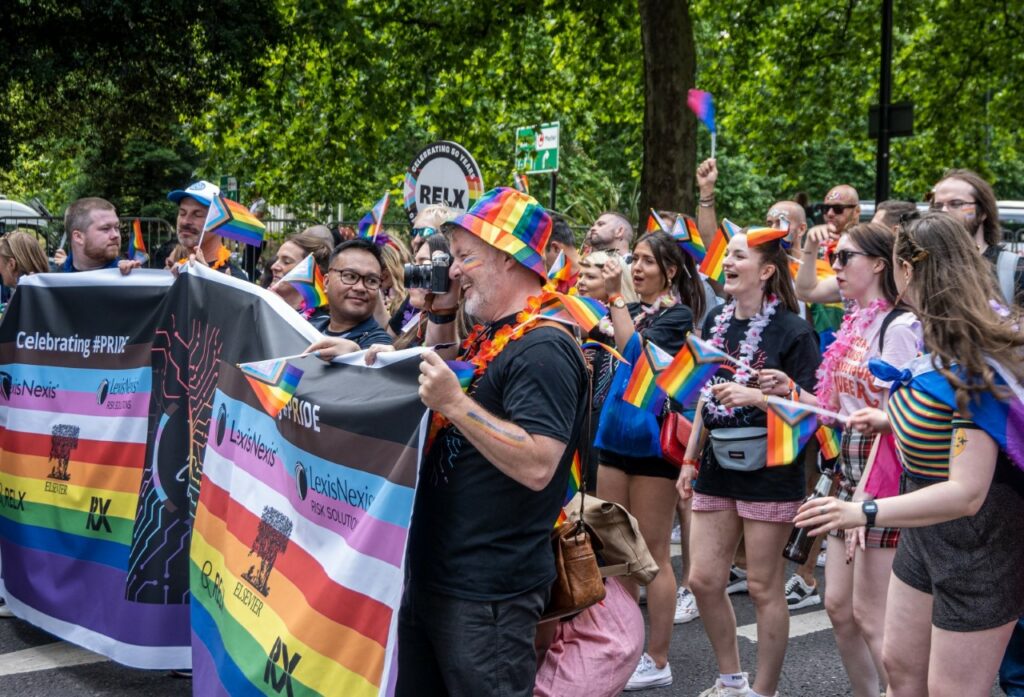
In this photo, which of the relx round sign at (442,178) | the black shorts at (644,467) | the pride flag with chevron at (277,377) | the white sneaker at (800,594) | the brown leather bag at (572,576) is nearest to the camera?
the brown leather bag at (572,576)

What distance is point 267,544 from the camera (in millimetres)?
3873

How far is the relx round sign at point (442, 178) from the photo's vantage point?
29.1 ft

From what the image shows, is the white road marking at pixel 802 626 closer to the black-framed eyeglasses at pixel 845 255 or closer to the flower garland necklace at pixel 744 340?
the flower garland necklace at pixel 744 340

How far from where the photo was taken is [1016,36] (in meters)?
17.1

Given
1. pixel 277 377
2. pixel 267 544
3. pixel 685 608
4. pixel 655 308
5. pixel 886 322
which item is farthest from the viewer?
pixel 685 608

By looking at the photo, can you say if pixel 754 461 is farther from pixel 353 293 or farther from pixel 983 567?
pixel 353 293

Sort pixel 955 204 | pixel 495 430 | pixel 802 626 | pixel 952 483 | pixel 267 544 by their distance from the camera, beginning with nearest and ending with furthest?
1. pixel 495 430
2. pixel 952 483
3. pixel 267 544
4. pixel 955 204
5. pixel 802 626

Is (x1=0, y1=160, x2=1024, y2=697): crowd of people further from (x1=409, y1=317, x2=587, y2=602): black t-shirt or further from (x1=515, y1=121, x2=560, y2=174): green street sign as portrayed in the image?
(x1=515, y1=121, x2=560, y2=174): green street sign

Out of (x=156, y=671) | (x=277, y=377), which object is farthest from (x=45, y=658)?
(x=277, y=377)

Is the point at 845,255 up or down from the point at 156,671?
up

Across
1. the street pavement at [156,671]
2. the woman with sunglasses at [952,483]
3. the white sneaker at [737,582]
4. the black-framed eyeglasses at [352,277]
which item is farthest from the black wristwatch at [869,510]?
the white sneaker at [737,582]

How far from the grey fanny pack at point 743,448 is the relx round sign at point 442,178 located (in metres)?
4.56

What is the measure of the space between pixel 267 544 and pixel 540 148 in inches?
357

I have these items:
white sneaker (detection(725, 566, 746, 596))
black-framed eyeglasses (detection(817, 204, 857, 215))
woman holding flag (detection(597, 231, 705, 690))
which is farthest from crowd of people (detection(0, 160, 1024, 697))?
black-framed eyeglasses (detection(817, 204, 857, 215))
